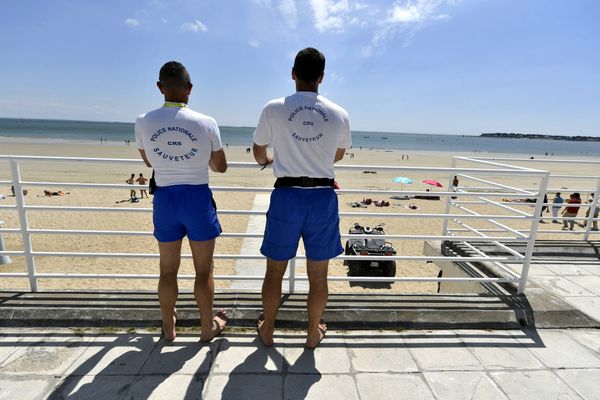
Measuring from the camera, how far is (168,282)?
2596 millimetres

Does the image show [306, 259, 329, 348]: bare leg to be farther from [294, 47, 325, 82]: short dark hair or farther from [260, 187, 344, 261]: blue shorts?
[294, 47, 325, 82]: short dark hair

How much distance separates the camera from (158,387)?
2.19 m

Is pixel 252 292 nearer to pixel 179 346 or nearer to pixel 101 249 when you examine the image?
pixel 179 346

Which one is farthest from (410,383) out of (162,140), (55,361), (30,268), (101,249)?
(101,249)

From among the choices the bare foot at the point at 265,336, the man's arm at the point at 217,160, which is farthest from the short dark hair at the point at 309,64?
the bare foot at the point at 265,336

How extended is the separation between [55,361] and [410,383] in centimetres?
248

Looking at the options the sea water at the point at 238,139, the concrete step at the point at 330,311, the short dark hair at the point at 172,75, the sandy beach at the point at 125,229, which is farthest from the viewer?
the sea water at the point at 238,139

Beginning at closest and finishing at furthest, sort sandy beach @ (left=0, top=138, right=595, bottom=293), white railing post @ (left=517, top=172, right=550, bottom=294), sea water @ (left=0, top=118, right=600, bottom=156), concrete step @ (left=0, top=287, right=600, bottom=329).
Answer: concrete step @ (left=0, top=287, right=600, bottom=329) < white railing post @ (left=517, top=172, right=550, bottom=294) < sandy beach @ (left=0, top=138, right=595, bottom=293) < sea water @ (left=0, top=118, right=600, bottom=156)

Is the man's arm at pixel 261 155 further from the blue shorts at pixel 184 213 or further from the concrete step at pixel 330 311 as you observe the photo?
the concrete step at pixel 330 311

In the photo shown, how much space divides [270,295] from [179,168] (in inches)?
44.6

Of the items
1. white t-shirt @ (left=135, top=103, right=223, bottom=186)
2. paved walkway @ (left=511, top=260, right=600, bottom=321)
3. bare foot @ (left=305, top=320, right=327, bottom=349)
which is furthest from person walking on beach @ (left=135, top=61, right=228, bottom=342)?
paved walkway @ (left=511, top=260, right=600, bottom=321)

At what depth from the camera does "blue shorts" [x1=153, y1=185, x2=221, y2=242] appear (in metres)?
2.35

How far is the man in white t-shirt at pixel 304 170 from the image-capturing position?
2.18 metres

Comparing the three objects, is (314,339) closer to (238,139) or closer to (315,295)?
(315,295)
